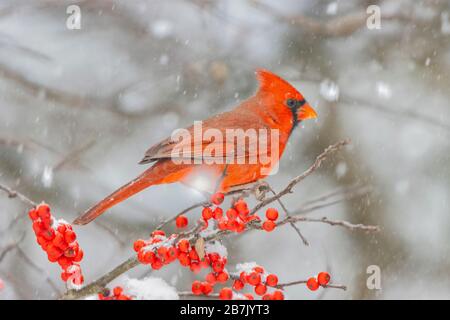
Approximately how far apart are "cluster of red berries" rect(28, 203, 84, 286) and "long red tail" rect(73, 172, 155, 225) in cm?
24

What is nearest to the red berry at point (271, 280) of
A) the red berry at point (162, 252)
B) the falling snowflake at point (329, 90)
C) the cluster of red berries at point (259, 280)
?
the cluster of red berries at point (259, 280)

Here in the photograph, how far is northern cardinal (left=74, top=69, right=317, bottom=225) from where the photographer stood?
180 cm

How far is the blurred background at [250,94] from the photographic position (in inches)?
113

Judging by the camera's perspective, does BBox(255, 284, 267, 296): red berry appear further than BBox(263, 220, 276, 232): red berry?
Yes

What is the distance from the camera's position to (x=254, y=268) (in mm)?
1306

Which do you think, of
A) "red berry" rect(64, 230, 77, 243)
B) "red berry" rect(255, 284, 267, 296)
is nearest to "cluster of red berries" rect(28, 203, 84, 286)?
"red berry" rect(64, 230, 77, 243)

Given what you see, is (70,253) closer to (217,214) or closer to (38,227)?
(38,227)

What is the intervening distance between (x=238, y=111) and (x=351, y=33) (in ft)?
3.52

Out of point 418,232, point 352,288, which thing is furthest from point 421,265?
point 352,288

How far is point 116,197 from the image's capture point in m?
1.66

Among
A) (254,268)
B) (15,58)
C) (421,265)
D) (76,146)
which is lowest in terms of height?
(254,268)

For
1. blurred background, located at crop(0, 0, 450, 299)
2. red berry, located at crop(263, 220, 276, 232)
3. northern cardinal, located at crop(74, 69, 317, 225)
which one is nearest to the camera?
red berry, located at crop(263, 220, 276, 232)

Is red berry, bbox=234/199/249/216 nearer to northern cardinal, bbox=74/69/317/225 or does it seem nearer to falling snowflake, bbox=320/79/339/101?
northern cardinal, bbox=74/69/317/225

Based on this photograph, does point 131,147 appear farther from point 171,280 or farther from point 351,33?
point 351,33
